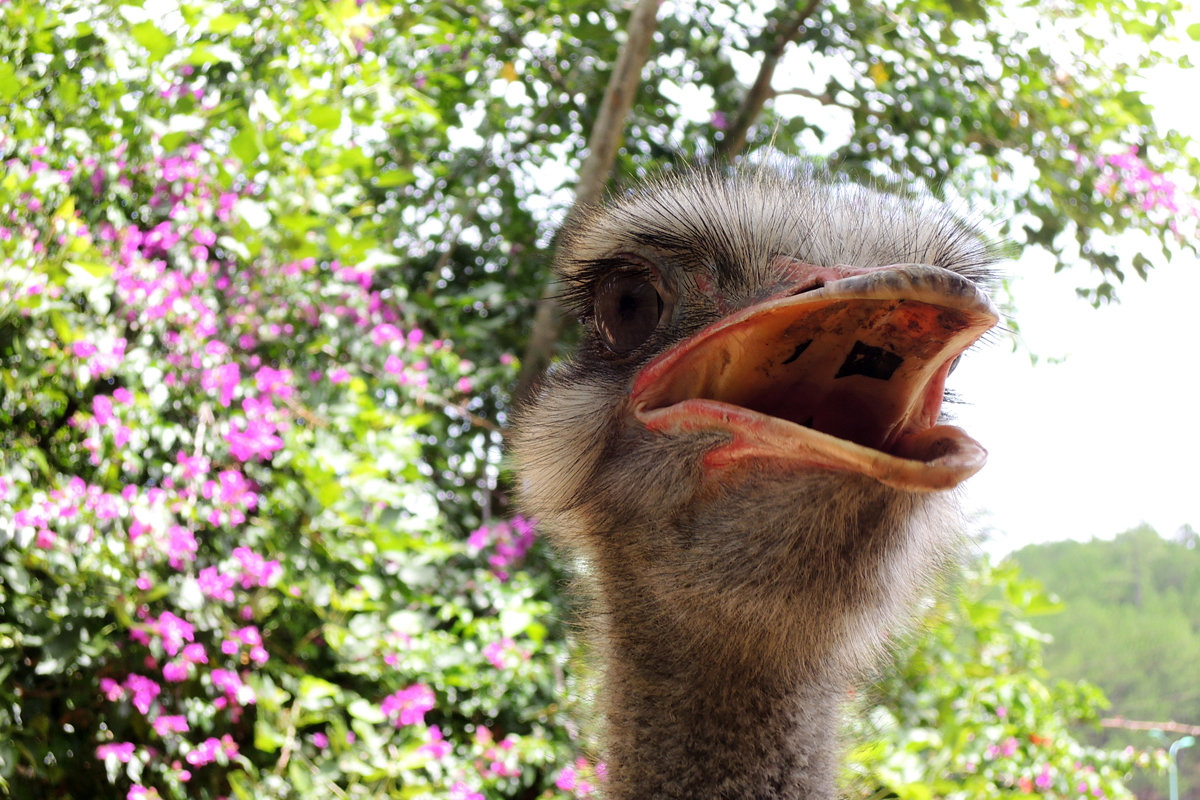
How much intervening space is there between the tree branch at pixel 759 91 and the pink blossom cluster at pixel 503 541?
114 centimetres

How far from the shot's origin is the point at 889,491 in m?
0.74

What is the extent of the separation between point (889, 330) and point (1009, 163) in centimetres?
234

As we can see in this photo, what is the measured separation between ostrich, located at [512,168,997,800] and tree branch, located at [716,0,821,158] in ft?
5.00

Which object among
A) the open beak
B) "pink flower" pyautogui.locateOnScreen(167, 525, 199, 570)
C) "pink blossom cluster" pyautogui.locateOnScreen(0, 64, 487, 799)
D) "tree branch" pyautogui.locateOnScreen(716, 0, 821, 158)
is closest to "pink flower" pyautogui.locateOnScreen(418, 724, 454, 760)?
"pink blossom cluster" pyautogui.locateOnScreen(0, 64, 487, 799)

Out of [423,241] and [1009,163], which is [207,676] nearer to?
[423,241]

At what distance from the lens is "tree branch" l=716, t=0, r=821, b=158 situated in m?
2.58

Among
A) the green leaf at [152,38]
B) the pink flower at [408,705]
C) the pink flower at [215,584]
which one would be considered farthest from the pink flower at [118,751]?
the green leaf at [152,38]

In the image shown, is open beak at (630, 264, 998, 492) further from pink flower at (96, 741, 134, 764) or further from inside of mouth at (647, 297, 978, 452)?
pink flower at (96, 741, 134, 764)

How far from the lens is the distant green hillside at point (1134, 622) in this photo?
278 cm

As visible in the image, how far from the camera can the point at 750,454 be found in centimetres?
73

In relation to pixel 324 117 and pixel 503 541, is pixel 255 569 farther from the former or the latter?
pixel 324 117

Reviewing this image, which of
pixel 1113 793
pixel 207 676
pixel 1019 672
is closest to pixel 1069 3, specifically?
pixel 1019 672

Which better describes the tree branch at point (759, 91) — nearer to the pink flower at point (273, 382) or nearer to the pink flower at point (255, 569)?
the pink flower at point (273, 382)

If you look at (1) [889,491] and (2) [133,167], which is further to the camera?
(2) [133,167]
